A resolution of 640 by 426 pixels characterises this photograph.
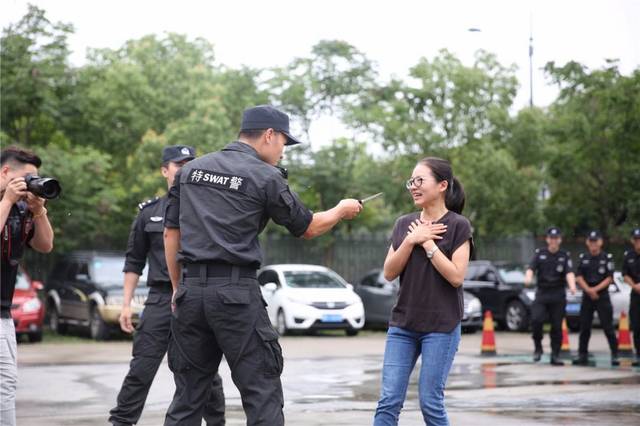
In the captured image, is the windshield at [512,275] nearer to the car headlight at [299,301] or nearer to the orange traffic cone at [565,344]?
the car headlight at [299,301]

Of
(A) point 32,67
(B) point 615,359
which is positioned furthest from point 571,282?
(A) point 32,67

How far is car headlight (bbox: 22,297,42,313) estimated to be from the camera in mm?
20094

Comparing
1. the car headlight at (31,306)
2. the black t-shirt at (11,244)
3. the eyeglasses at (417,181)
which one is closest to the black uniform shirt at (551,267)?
the eyeglasses at (417,181)

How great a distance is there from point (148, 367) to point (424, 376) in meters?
2.31

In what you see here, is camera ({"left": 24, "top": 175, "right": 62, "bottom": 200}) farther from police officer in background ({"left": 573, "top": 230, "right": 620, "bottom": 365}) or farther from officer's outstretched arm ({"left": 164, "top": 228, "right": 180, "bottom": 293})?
police officer in background ({"left": 573, "top": 230, "right": 620, "bottom": 365})

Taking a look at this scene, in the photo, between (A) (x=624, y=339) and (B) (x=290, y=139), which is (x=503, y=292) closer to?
(A) (x=624, y=339)

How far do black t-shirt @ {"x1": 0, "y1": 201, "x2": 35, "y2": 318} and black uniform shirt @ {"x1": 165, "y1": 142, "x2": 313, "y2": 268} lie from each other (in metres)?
0.98

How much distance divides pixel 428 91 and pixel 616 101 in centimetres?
577

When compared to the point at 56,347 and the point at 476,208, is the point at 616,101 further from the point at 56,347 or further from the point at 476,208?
the point at 56,347

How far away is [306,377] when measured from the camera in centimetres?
1377

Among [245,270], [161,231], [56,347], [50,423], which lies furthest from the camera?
[56,347]

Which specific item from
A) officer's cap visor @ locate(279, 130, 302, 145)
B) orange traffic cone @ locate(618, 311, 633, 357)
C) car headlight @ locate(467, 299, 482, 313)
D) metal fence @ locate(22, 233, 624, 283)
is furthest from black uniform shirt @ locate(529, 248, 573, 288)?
metal fence @ locate(22, 233, 624, 283)

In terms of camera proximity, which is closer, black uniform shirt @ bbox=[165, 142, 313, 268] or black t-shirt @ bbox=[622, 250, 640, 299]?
black uniform shirt @ bbox=[165, 142, 313, 268]

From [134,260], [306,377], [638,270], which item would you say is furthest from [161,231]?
[638,270]
